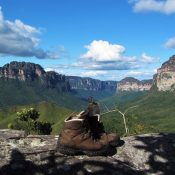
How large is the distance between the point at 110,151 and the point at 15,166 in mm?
2915

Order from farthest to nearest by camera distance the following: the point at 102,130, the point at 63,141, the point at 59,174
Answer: the point at 102,130 → the point at 63,141 → the point at 59,174

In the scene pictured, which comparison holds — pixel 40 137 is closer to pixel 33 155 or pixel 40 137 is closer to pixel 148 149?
pixel 33 155

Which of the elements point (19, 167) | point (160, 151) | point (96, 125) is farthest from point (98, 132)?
point (19, 167)

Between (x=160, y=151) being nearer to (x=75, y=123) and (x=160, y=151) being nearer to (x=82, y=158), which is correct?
(x=82, y=158)

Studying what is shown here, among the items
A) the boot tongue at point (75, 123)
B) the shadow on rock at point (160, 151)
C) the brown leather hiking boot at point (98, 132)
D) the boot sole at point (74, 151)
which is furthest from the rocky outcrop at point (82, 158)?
the boot tongue at point (75, 123)

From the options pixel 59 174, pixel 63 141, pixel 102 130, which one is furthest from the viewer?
pixel 102 130

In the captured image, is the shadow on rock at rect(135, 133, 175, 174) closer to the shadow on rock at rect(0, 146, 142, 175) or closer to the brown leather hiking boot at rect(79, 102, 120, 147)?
the shadow on rock at rect(0, 146, 142, 175)

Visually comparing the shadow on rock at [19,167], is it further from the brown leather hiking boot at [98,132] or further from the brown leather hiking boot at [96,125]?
the brown leather hiking boot at [98,132]

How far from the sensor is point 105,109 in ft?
39.7

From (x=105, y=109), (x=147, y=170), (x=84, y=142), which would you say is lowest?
(x=147, y=170)

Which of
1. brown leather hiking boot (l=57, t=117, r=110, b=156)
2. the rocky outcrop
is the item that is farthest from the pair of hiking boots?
the rocky outcrop

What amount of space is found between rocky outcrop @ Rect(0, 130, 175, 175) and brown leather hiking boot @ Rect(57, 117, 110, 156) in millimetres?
164

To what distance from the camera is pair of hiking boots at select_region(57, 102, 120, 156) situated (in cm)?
1149

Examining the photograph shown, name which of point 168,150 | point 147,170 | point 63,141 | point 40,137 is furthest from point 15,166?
point 168,150
